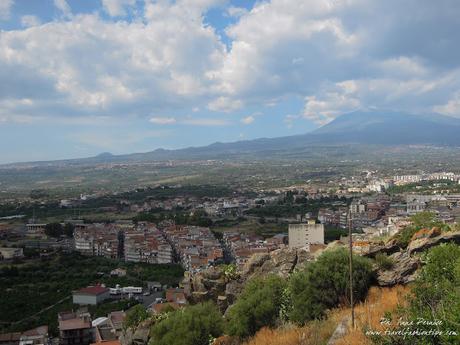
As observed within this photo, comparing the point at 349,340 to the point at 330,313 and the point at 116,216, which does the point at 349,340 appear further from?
the point at 116,216

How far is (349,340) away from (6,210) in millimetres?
70421

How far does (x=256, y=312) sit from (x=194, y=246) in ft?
94.8

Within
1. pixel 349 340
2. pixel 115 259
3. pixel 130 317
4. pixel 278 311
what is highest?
pixel 349 340

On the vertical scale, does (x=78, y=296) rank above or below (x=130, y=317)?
below

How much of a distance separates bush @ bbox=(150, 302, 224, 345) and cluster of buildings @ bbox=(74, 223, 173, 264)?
26766 millimetres

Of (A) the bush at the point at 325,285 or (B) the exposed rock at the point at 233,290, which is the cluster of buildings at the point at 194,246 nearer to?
(B) the exposed rock at the point at 233,290

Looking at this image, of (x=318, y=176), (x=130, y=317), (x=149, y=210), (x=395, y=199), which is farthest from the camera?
(x=318, y=176)

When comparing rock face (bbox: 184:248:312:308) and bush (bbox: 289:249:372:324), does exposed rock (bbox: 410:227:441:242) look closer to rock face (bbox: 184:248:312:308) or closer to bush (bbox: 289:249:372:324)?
bush (bbox: 289:249:372:324)

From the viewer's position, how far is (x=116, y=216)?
2409 inches

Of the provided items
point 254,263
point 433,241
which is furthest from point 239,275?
point 433,241

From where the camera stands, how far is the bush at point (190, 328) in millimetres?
10445

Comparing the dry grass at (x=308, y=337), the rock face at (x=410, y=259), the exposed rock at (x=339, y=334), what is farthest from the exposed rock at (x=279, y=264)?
the exposed rock at (x=339, y=334)

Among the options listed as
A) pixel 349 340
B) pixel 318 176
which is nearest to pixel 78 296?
pixel 349 340

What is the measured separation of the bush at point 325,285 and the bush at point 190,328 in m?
2.30
